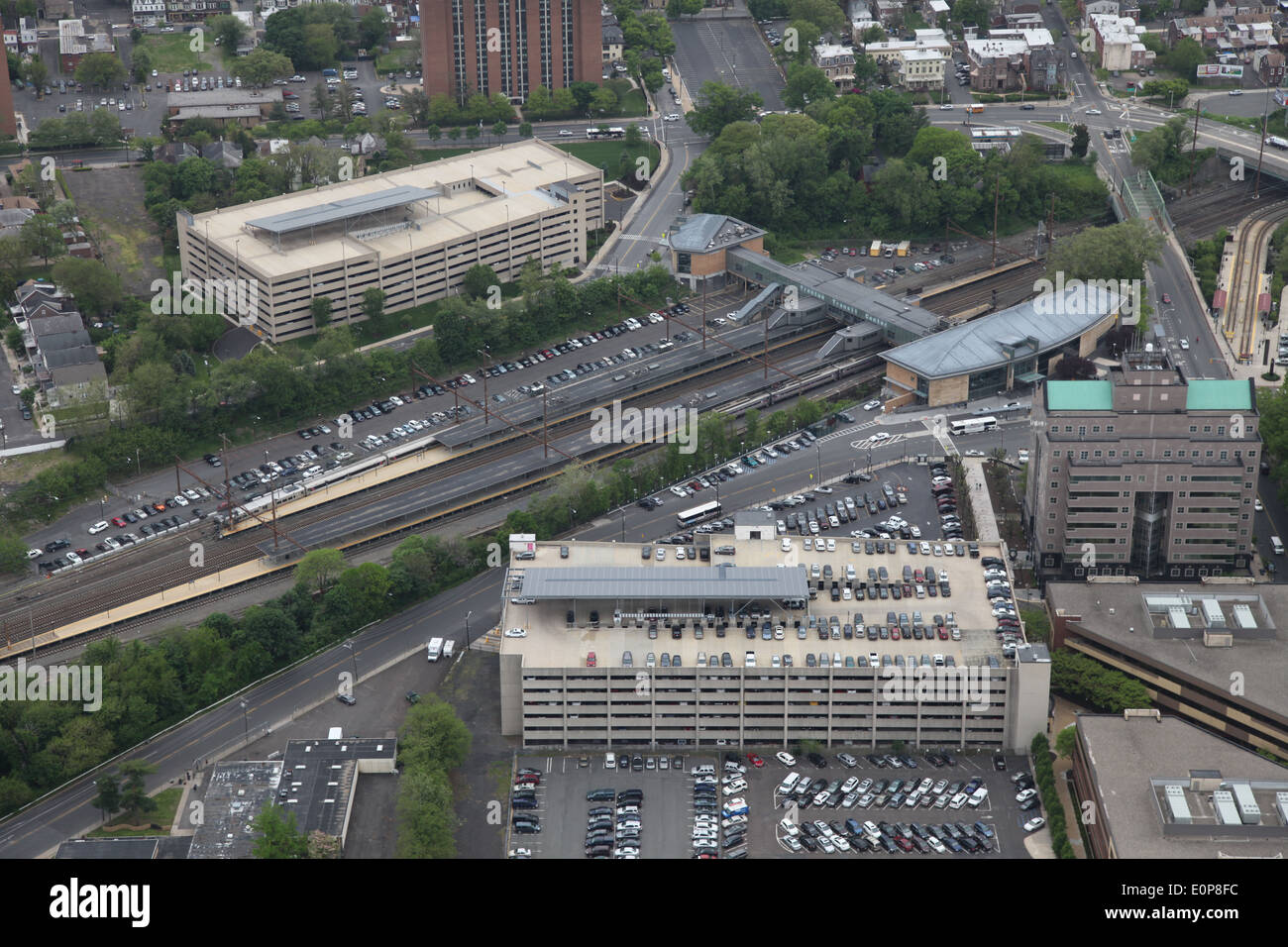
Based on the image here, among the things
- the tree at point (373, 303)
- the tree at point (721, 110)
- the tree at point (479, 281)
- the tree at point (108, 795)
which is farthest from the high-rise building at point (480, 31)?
the tree at point (108, 795)

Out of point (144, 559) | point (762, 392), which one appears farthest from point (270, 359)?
point (762, 392)

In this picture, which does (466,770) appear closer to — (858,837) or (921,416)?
(858,837)

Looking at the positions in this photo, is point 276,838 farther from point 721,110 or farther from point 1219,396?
point 721,110

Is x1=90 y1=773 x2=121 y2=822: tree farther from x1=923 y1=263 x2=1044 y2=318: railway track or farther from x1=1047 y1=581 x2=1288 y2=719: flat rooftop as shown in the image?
x1=923 y1=263 x2=1044 y2=318: railway track

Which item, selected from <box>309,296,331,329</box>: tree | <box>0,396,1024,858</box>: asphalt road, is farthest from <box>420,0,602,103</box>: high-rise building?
<box>0,396,1024,858</box>: asphalt road

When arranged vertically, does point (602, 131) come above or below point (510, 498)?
above
